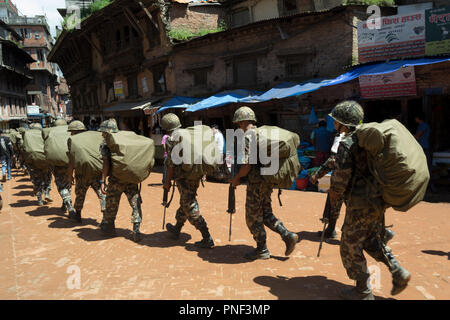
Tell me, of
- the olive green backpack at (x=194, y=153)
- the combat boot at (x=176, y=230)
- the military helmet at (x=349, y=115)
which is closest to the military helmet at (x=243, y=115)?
the olive green backpack at (x=194, y=153)

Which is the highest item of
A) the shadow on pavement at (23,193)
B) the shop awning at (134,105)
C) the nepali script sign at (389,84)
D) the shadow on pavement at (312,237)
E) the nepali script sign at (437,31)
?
the nepali script sign at (437,31)

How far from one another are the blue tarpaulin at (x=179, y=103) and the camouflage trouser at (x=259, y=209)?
37.5ft

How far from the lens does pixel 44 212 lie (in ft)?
26.5

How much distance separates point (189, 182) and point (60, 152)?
394 centimetres

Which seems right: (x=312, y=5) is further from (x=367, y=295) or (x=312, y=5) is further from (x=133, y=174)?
(x=367, y=295)

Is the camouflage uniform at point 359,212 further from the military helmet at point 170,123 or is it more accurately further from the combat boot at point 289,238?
the military helmet at point 170,123

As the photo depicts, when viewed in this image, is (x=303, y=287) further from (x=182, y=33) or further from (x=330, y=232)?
(x=182, y=33)

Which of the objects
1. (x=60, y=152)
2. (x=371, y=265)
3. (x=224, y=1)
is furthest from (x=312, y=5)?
(x=371, y=265)

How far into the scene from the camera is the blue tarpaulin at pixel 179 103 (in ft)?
51.4

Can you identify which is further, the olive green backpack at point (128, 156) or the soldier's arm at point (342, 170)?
the olive green backpack at point (128, 156)

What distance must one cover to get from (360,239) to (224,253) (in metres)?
2.27

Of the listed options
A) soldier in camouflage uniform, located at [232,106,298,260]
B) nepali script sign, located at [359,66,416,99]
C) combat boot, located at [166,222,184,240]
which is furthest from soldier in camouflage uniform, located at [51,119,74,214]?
nepali script sign, located at [359,66,416,99]

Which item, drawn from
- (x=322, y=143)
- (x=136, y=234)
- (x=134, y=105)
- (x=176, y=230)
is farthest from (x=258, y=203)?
(x=134, y=105)

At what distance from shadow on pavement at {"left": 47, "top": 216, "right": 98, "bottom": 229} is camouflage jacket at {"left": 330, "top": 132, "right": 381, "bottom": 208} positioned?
17.5 ft
